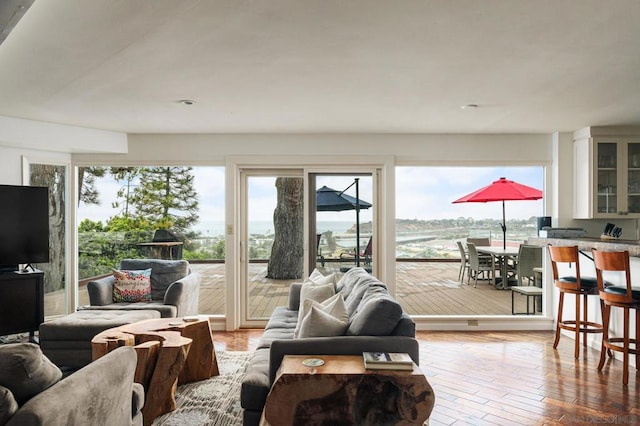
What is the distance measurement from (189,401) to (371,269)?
2974 millimetres

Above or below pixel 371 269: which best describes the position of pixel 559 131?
above

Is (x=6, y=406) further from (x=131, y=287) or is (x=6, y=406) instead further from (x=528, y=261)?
(x=528, y=261)

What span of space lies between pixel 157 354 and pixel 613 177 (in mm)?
5221

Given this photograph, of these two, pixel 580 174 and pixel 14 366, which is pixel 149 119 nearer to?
pixel 14 366

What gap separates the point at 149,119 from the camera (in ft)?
15.6

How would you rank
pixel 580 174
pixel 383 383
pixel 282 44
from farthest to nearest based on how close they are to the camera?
pixel 580 174 → pixel 282 44 → pixel 383 383

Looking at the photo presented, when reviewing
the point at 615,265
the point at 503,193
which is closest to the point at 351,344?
the point at 615,265

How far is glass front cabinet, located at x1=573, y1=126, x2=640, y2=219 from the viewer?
514 cm

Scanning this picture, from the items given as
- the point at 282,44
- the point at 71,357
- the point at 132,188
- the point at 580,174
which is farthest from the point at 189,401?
the point at 580,174

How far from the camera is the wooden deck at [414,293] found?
5.71 m

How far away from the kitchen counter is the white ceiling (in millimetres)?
1286

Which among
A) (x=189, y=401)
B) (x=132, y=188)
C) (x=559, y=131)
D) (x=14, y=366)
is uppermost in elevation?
(x=559, y=131)

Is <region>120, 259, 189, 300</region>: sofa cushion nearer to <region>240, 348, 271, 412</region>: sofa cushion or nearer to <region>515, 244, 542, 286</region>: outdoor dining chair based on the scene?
<region>240, 348, 271, 412</region>: sofa cushion

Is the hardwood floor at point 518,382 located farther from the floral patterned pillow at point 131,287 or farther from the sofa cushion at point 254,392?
the sofa cushion at point 254,392
